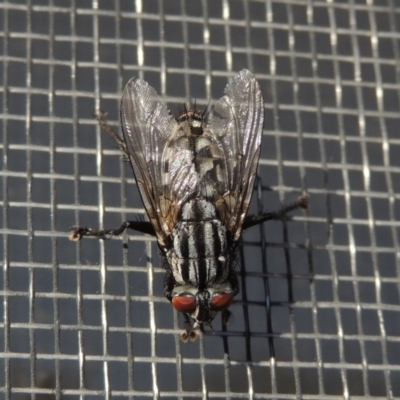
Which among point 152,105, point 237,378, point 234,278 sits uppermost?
point 152,105

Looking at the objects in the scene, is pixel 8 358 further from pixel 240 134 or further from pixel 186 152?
pixel 240 134

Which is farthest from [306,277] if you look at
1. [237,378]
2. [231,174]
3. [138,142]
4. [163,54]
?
[237,378]

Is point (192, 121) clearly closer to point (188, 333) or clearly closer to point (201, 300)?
point (201, 300)

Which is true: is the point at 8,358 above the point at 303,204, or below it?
below

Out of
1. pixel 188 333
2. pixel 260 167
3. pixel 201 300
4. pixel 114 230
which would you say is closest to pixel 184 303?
pixel 201 300

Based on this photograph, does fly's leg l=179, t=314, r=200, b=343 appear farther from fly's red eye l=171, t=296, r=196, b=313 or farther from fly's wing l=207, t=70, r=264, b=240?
fly's wing l=207, t=70, r=264, b=240

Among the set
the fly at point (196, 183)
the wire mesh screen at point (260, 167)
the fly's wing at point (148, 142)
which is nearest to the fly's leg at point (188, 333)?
the fly at point (196, 183)

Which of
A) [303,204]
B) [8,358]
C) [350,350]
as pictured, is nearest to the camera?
[8,358]
